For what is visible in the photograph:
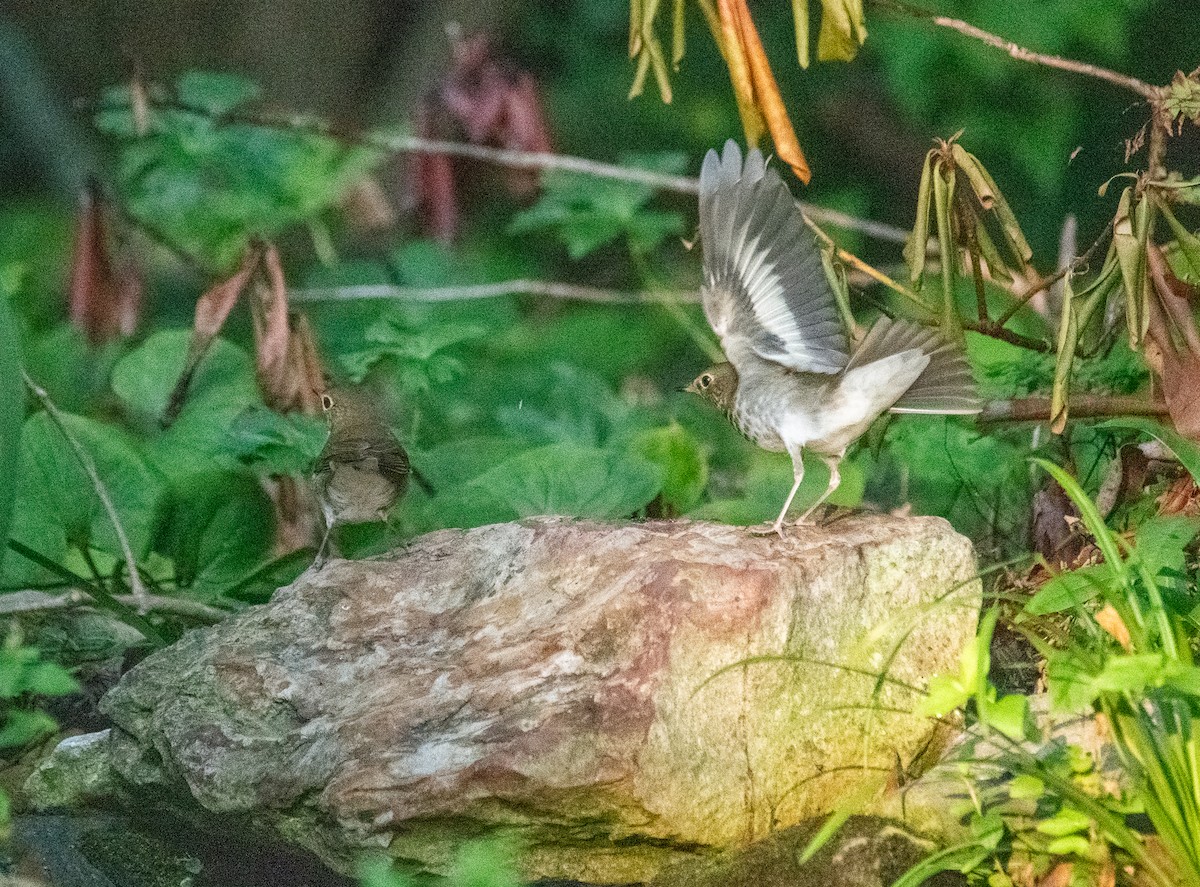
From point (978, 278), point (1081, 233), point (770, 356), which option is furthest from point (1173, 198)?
point (1081, 233)

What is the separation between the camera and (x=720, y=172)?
231cm

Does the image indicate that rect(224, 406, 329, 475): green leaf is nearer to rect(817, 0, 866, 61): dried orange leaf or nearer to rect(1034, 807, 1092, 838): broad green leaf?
rect(817, 0, 866, 61): dried orange leaf

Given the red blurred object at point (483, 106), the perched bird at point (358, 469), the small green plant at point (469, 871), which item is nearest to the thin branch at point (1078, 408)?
the perched bird at point (358, 469)

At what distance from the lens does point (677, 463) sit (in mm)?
3396

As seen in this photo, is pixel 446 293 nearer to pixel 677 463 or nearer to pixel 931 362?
pixel 677 463

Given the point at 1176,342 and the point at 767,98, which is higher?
the point at 767,98

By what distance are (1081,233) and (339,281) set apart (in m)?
2.89

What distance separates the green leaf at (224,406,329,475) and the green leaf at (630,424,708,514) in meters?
0.82

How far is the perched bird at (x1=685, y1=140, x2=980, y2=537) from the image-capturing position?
90.1 inches

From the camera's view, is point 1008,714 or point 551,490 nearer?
point 1008,714

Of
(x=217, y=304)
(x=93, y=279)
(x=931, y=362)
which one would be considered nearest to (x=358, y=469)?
(x=217, y=304)

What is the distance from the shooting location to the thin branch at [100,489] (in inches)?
110

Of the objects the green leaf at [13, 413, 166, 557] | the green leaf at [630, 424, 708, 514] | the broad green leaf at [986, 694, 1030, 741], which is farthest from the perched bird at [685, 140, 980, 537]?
the green leaf at [13, 413, 166, 557]

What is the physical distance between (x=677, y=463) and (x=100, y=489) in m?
1.34
